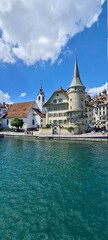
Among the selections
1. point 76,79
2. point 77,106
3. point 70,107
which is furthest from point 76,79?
point 70,107

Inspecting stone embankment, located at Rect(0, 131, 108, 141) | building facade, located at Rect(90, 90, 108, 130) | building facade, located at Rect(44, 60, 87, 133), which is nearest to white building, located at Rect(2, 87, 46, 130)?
building facade, located at Rect(44, 60, 87, 133)

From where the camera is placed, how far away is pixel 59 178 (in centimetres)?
1409

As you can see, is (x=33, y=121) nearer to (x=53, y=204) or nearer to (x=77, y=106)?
(x=77, y=106)

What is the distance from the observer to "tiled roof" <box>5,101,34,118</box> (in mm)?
67438

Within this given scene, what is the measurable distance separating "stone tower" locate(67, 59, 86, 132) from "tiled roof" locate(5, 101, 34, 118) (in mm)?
20995

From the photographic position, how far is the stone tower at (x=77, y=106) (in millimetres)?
50688

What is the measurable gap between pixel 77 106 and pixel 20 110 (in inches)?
1147

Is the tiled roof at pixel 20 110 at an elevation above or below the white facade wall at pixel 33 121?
above

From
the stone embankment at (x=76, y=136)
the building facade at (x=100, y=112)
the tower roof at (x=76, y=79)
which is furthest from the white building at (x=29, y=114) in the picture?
the building facade at (x=100, y=112)

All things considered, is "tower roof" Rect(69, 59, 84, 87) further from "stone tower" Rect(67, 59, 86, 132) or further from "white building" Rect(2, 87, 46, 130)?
"white building" Rect(2, 87, 46, 130)

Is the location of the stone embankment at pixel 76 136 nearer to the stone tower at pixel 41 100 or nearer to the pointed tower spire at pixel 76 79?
the pointed tower spire at pixel 76 79

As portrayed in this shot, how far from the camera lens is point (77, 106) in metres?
51.4

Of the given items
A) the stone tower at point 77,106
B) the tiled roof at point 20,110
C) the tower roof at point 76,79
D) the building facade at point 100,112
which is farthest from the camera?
the building facade at point 100,112

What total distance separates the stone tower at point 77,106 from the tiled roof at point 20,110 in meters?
21.0
